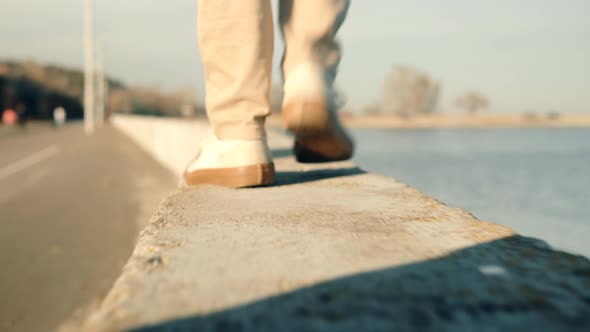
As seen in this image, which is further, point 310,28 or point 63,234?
point 63,234

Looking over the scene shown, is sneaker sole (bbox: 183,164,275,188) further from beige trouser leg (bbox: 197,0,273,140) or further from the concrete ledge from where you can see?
the concrete ledge

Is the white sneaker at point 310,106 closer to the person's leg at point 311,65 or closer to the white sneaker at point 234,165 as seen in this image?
the person's leg at point 311,65

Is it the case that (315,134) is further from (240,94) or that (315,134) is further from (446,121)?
(446,121)

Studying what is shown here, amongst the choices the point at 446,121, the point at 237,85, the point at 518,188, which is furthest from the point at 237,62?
the point at 446,121

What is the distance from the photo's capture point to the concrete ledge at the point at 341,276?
644 mm

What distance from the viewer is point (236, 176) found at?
1737 millimetres

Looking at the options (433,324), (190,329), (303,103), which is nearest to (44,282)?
(303,103)

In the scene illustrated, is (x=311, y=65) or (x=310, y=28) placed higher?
(x=310, y=28)

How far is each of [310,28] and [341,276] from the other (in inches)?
55.8

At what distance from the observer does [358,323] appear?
626 mm

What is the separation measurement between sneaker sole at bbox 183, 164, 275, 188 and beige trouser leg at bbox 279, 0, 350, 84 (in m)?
0.53

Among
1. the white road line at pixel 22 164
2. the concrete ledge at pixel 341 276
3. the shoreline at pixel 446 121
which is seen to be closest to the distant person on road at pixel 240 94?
the concrete ledge at pixel 341 276

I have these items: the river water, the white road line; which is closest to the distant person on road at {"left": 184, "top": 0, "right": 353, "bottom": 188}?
the river water

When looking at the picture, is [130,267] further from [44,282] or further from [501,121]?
[501,121]
